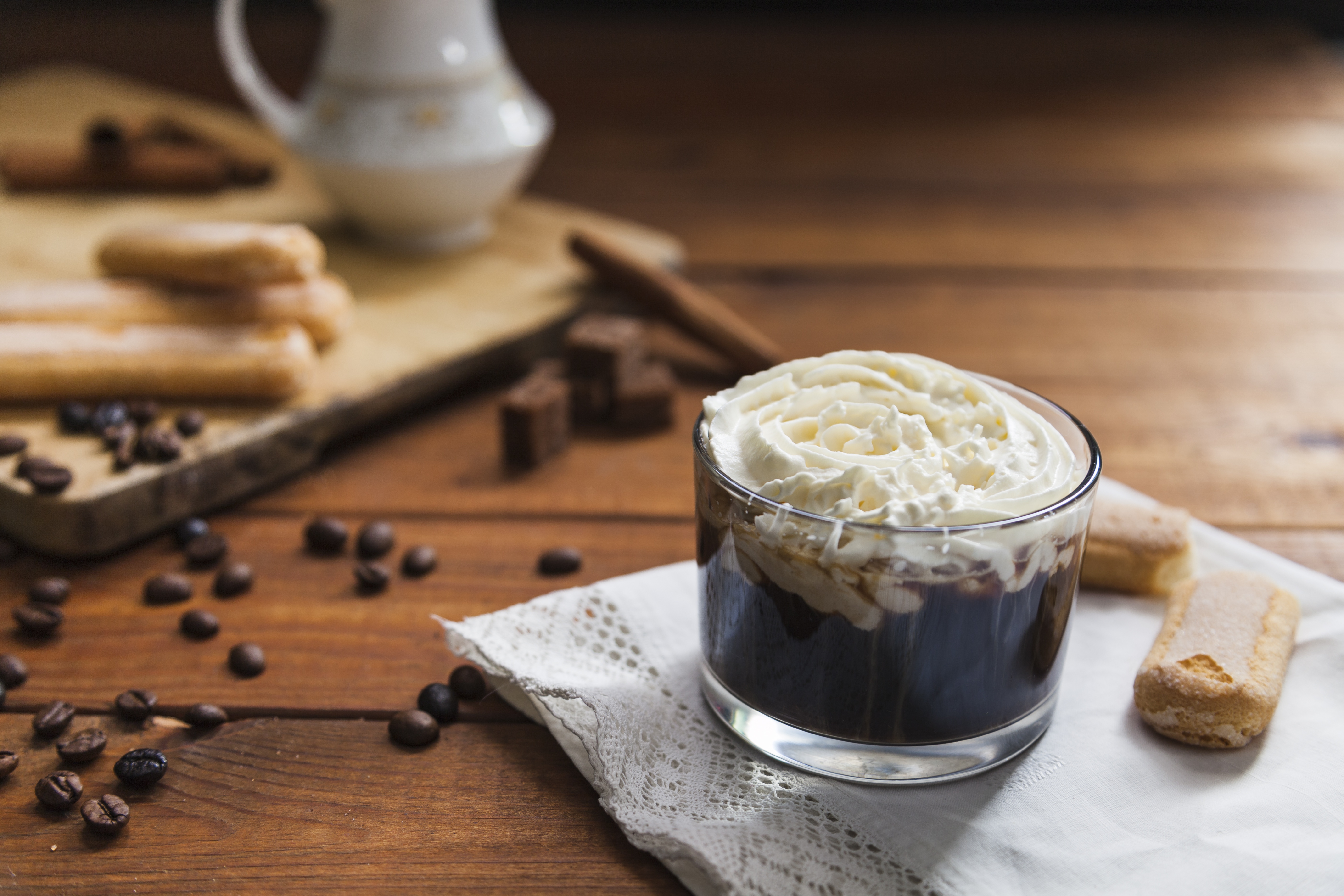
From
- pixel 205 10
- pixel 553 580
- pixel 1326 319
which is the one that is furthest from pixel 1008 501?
pixel 205 10

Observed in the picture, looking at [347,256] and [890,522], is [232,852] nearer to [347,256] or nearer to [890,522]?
[890,522]

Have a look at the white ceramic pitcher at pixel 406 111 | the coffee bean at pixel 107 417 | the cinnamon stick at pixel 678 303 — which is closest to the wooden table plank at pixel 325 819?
the coffee bean at pixel 107 417

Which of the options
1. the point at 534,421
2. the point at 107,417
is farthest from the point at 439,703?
the point at 107,417

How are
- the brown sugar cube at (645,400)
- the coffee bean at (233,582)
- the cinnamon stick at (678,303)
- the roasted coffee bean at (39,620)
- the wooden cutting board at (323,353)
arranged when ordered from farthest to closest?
the cinnamon stick at (678,303), the brown sugar cube at (645,400), the wooden cutting board at (323,353), the coffee bean at (233,582), the roasted coffee bean at (39,620)

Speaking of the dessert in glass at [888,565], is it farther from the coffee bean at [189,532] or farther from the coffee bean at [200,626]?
the coffee bean at [189,532]

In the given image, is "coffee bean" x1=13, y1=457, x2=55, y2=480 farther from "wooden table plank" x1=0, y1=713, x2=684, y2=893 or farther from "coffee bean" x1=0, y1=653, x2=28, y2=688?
"wooden table plank" x1=0, y1=713, x2=684, y2=893

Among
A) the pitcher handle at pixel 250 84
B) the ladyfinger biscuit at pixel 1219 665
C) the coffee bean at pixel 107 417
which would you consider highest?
the pitcher handle at pixel 250 84

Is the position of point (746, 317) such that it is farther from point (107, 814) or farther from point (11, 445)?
point (107, 814)
